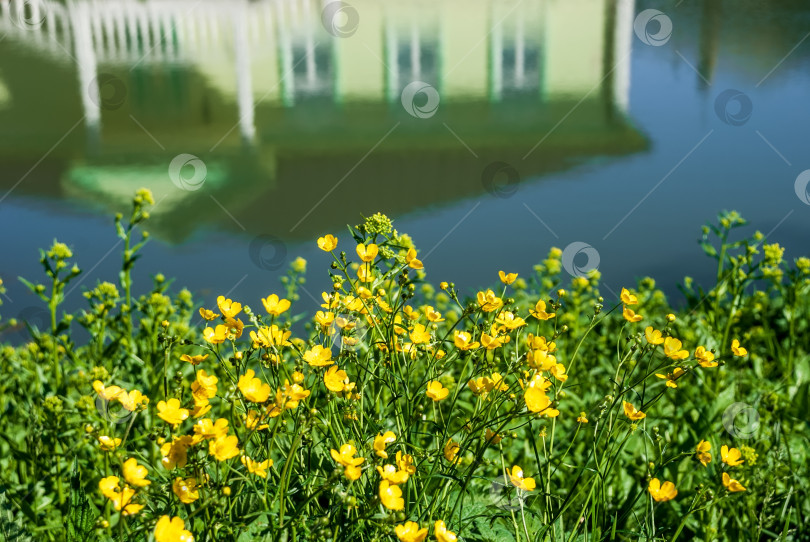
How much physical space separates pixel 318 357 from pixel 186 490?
9.9 inches

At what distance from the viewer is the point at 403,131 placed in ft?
17.2

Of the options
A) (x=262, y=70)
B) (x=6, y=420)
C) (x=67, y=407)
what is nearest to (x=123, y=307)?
(x=67, y=407)

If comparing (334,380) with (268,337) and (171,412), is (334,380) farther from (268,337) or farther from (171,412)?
(171,412)

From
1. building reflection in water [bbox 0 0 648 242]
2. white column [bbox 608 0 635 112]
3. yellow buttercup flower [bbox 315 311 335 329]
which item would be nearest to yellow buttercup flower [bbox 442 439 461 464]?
yellow buttercup flower [bbox 315 311 335 329]

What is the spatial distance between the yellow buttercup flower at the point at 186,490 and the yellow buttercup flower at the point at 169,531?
0.07m

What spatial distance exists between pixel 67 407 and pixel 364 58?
18.9 feet

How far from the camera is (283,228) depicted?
374 cm

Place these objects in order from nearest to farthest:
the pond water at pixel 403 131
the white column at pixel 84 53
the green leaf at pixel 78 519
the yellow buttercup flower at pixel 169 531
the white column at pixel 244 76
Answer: the yellow buttercup flower at pixel 169 531 < the green leaf at pixel 78 519 < the pond water at pixel 403 131 < the white column at pixel 244 76 < the white column at pixel 84 53

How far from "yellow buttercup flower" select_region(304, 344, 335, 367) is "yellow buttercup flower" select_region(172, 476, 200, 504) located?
22 cm

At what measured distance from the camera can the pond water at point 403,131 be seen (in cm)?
358

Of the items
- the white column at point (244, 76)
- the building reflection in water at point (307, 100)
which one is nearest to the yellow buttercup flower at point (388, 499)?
the building reflection in water at point (307, 100)

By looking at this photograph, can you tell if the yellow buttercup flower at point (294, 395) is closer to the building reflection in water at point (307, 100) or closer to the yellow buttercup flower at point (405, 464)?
the yellow buttercup flower at point (405, 464)

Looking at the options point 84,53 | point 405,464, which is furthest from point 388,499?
point 84,53

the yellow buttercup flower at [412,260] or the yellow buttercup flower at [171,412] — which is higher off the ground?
the yellow buttercup flower at [412,260]
